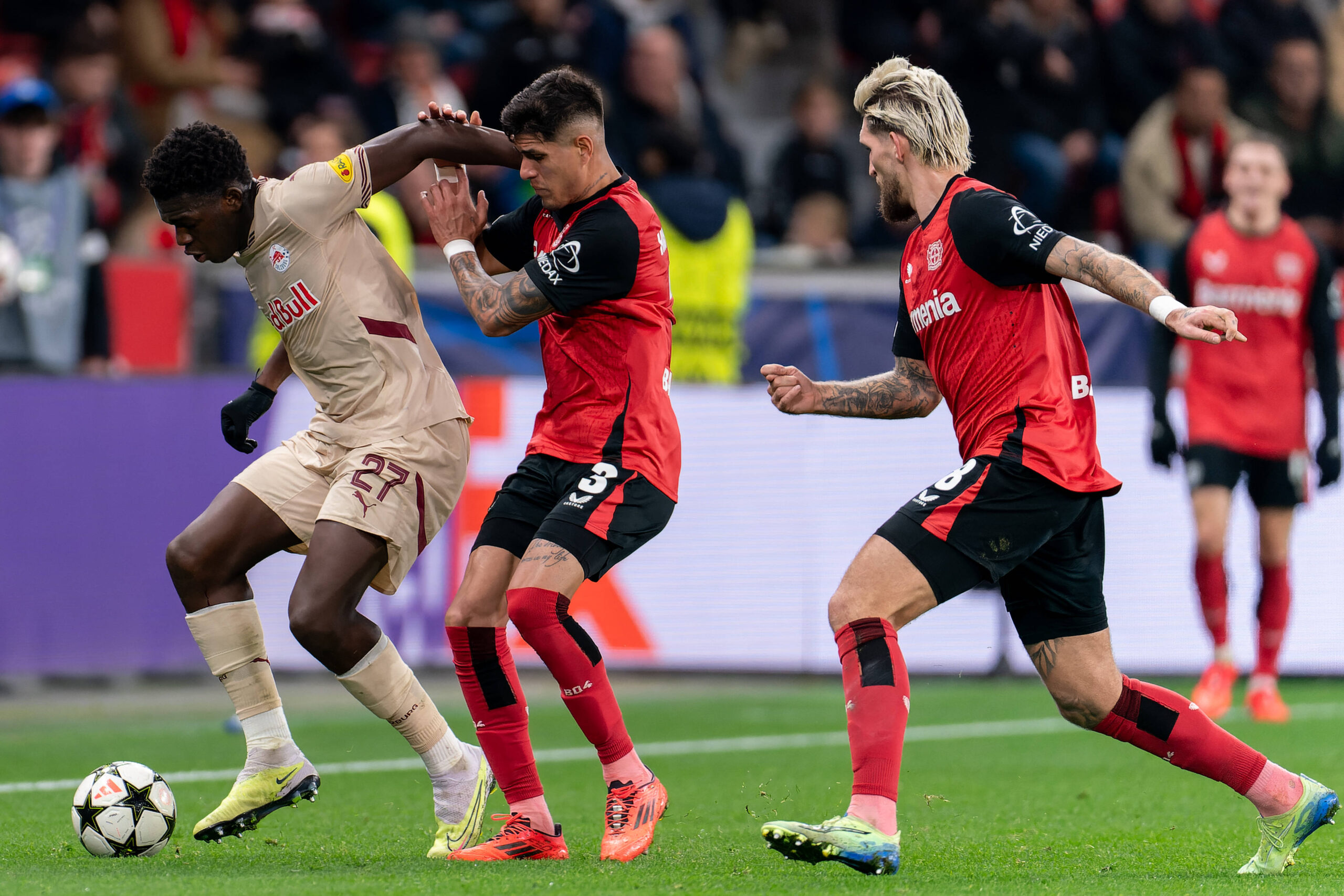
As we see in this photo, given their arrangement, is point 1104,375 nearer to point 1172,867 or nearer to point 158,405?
point 158,405

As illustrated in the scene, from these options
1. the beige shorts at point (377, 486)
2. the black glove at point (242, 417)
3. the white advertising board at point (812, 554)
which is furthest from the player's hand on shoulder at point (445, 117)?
the white advertising board at point (812, 554)

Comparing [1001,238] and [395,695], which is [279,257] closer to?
[395,695]

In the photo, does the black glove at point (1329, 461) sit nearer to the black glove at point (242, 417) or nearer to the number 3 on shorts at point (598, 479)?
the number 3 on shorts at point (598, 479)

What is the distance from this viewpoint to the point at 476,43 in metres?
14.3

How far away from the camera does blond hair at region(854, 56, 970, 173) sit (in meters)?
4.91

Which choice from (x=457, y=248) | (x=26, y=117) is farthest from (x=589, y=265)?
(x=26, y=117)

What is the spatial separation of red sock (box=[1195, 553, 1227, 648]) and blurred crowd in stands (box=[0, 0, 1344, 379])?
3471mm

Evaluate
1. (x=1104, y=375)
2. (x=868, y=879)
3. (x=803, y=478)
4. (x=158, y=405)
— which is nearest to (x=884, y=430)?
(x=803, y=478)

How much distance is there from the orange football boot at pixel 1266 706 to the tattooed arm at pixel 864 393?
457 centimetres

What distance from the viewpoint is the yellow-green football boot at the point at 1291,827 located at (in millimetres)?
4957

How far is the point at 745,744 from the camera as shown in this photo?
8430mm

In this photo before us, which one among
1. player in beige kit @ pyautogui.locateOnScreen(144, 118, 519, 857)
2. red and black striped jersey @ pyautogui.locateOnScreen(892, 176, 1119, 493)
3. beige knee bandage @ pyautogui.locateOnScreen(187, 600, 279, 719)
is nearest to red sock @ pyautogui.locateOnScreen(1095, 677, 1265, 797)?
red and black striped jersey @ pyautogui.locateOnScreen(892, 176, 1119, 493)

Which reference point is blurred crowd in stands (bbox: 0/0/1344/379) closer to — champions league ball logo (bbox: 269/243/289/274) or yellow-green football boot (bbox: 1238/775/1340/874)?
champions league ball logo (bbox: 269/243/289/274)

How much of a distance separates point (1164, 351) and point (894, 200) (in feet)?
14.8
